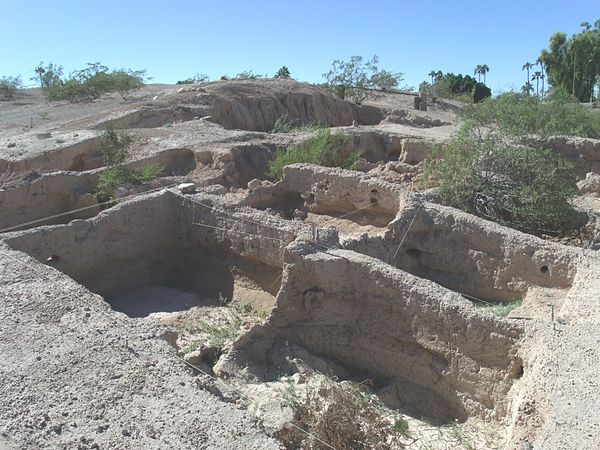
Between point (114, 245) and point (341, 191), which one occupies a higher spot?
point (341, 191)

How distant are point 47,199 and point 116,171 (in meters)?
1.38

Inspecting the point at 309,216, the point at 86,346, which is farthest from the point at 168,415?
the point at 309,216

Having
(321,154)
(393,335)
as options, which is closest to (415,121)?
(321,154)

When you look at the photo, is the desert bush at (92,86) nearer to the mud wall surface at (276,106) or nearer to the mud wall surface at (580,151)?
the mud wall surface at (276,106)

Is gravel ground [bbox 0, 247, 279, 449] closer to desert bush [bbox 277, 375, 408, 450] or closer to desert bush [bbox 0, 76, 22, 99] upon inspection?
desert bush [bbox 277, 375, 408, 450]

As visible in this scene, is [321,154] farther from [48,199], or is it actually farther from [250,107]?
[250,107]

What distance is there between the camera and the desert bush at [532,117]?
617 inches

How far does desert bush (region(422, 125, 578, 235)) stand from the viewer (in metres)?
11.6

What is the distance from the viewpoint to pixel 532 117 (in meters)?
16.4

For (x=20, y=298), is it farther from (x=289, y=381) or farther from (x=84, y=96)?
(x=84, y=96)

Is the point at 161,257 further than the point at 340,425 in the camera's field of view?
Yes

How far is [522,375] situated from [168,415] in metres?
3.54

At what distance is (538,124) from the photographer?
16.6m

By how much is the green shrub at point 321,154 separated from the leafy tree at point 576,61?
25.7 m
